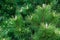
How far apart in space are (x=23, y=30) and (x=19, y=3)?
1796 millimetres

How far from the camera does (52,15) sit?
10.2ft

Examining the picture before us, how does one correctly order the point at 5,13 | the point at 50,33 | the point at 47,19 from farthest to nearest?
1. the point at 5,13
2. the point at 47,19
3. the point at 50,33

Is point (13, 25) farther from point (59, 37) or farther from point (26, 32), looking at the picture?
point (59, 37)

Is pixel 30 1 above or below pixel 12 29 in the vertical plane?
above

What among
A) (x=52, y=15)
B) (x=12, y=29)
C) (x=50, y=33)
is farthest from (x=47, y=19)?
(x=12, y=29)

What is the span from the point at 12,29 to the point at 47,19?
0.58m

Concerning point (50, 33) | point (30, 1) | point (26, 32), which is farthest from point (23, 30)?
point (30, 1)

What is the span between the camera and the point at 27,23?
336cm

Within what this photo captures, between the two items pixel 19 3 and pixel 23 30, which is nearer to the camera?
pixel 23 30

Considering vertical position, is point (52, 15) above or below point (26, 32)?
above

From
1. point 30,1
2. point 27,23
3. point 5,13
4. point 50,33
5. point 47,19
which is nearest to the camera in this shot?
point 50,33

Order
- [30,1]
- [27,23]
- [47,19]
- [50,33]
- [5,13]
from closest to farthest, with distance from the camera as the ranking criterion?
[50,33]
[47,19]
[27,23]
[30,1]
[5,13]

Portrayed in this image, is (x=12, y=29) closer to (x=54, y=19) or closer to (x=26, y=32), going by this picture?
(x=26, y=32)

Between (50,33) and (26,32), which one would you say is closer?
(50,33)
